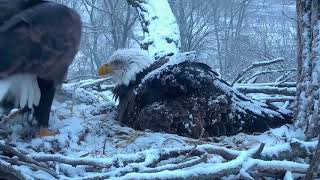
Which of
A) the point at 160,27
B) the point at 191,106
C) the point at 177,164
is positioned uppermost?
the point at 160,27

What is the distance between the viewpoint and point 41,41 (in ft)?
8.54

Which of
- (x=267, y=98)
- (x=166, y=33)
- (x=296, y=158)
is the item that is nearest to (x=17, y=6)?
(x=296, y=158)

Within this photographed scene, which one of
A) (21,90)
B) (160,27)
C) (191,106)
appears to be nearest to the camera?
(21,90)

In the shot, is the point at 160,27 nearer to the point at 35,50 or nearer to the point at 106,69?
the point at 106,69

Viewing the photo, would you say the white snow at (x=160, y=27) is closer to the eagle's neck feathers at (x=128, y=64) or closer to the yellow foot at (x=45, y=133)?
the eagle's neck feathers at (x=128, y=64)

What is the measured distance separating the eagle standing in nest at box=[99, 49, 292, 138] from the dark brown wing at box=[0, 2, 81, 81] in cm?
58

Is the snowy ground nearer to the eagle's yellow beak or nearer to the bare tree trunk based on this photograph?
the bare tree trunk

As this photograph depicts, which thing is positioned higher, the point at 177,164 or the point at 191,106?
the point at 191,106

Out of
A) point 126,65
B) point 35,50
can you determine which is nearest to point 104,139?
point 35,50

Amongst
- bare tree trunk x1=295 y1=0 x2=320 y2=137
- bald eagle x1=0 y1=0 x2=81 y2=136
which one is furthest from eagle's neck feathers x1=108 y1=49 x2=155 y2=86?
bare tree trunk x1=295 y1=0 x2=320 y2=137

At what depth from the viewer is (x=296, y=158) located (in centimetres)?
253

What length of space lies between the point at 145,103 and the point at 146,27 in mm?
1990

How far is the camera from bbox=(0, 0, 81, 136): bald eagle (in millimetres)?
2475

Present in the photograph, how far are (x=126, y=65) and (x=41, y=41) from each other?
3.86 ft
